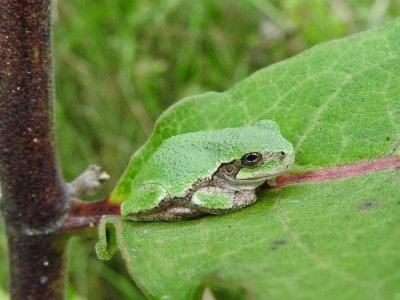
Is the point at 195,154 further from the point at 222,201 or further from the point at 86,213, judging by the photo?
the point at 86,213

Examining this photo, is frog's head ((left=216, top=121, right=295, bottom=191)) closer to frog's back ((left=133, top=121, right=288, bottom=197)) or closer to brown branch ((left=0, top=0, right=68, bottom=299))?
frog's back ((left=133, top=121, right=288, bottom=197))

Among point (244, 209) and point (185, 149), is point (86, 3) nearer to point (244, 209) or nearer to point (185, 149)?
point (185, 149)

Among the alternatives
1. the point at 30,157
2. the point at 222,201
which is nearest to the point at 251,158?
the point at 222,201

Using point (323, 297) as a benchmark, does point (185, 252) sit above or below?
below

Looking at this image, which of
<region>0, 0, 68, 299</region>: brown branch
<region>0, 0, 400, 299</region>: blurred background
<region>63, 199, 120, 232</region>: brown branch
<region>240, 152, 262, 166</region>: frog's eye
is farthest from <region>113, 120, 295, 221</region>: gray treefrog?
<region>0, 0, 400, 299</region>: blurred background

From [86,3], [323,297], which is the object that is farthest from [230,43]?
[323,297]

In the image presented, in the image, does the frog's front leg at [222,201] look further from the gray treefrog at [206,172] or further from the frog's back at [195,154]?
the frog's back at [195,154]
